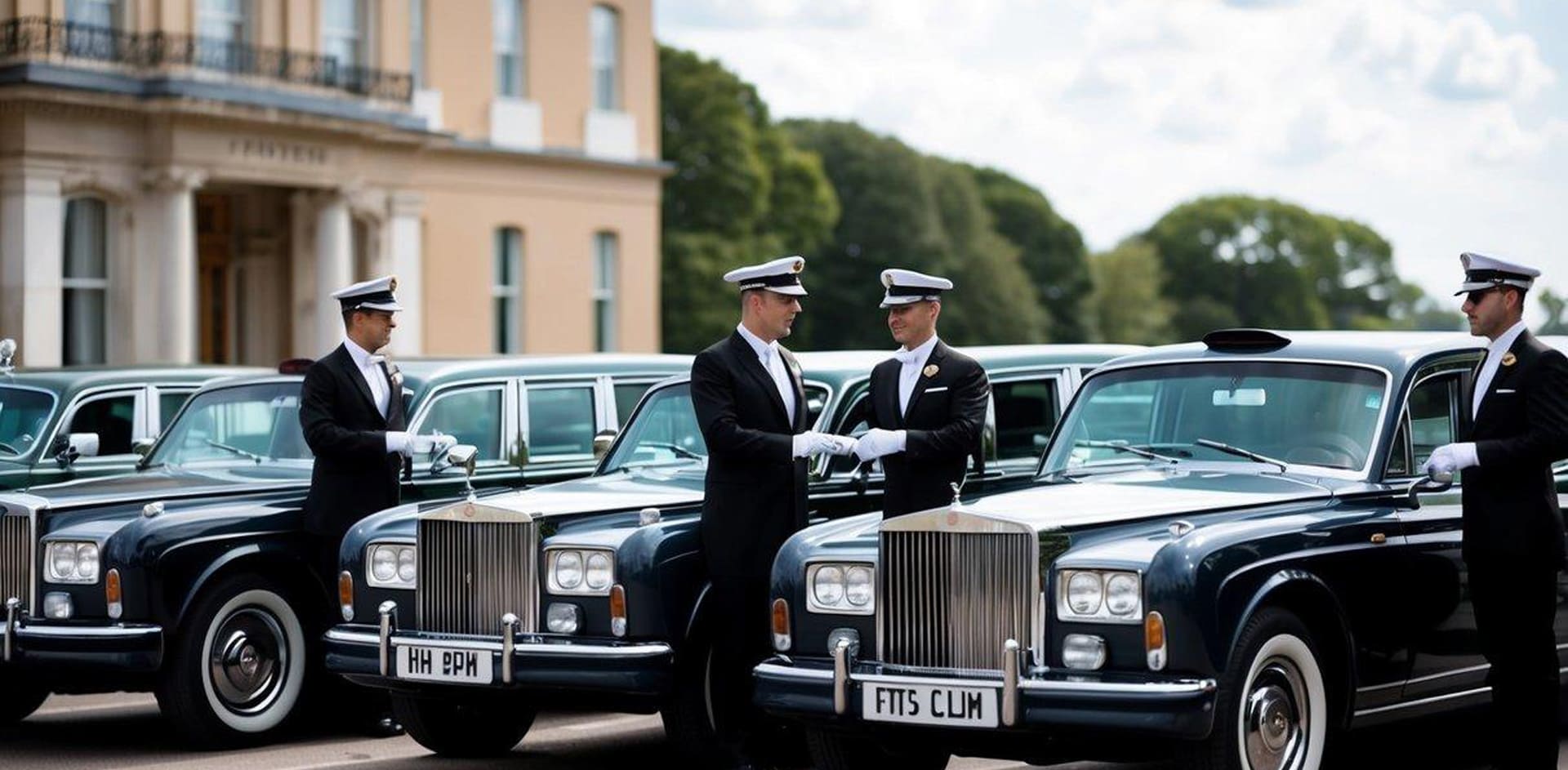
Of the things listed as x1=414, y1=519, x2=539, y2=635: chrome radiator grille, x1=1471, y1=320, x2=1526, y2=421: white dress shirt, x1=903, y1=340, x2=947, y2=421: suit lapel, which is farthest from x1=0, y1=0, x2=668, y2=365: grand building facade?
x1=1471, y1=320, x2=1526, y2=421: white dress shirt

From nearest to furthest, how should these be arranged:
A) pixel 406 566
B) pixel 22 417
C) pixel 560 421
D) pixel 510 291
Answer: pixel 406 566 → pixel 560 421 → pixel 22 417 → pixel 510 291

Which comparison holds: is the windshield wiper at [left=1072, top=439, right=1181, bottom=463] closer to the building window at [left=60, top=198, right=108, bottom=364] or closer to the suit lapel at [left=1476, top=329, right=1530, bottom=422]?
the suit lapel at [left=1476, top=329, right=1530, bottom=422]

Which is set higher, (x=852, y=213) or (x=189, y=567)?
(x=852, y=213)

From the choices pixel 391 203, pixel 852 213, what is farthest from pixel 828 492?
pixel 852 213

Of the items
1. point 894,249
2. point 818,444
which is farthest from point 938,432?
point 894,249

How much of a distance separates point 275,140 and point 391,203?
11.7ft

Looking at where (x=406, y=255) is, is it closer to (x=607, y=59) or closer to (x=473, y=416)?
(x=607, y=59)

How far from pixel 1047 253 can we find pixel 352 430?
279 feet

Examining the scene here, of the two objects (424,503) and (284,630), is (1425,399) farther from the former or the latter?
(284,630)

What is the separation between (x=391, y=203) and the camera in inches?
1601

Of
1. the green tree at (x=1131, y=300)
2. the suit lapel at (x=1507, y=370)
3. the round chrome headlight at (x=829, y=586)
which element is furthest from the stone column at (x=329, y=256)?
the green tree at (x=1131, y=300)

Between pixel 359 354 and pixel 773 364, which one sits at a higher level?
pixel 359 354

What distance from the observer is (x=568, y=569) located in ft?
32.9

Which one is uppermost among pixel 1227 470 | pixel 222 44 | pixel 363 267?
pixel 222 44
